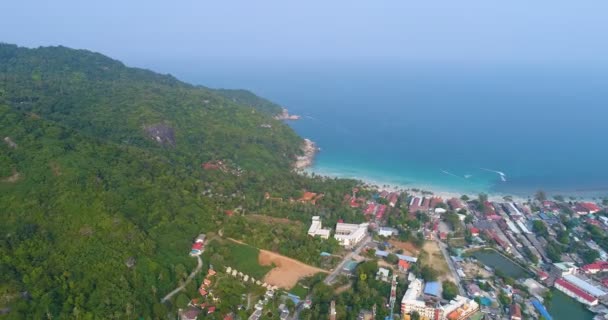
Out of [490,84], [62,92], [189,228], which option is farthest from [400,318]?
[490,84]

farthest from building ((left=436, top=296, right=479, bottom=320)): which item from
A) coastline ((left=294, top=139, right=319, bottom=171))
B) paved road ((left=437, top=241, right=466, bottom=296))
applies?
coastline ((left=294, top=139, right=319, bottom=171))

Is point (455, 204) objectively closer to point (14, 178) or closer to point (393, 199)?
point (393, 199)

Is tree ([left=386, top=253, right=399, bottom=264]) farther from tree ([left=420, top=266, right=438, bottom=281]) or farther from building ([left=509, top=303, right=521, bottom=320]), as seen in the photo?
building ([left=509, top=303, right=521, bottom=320])

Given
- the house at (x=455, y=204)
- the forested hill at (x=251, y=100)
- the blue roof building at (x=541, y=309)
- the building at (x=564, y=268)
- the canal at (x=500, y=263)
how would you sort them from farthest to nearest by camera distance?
the forested hill at (x=251, y=100) → the house at (x=455, y=204) → the canal at (x=500, y=263) → the building at (x=564, y=268) → the blue roof building at (x=541, y=309)

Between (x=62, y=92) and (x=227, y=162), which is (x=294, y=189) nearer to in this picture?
(x=227, y=162)

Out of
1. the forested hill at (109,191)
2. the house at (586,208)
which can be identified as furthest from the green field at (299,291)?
the house at (586,208)

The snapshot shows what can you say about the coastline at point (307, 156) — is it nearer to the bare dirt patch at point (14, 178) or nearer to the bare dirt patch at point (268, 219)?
the bare dirt patch at point (268, 219)
